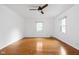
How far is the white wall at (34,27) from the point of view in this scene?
1023 centimetres

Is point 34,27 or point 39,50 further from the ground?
point 34,27

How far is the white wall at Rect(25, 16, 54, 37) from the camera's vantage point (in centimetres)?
1023

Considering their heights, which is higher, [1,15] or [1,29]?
[1,15]

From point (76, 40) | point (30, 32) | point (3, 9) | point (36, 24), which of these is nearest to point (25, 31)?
point (30, 32)

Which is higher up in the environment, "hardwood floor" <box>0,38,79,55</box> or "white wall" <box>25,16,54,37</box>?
"white wall" <box>25,16,54,37</box>

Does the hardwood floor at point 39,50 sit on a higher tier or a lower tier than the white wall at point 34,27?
lower

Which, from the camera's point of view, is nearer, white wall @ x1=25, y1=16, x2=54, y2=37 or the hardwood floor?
the hardwood floor

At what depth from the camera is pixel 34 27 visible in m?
10.5

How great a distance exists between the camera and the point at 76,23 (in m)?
4.71

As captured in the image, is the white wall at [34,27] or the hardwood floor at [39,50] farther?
the white wall at [34,27]

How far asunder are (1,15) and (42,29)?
5.99 metres

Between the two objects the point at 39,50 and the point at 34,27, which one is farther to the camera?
the point at 34,27
